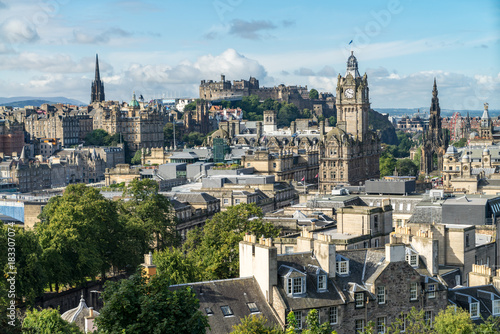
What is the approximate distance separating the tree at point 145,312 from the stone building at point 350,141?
12252cm

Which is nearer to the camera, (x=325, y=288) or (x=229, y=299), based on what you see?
(x=229, y=299)

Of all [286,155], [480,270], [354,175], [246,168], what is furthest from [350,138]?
[480,270]

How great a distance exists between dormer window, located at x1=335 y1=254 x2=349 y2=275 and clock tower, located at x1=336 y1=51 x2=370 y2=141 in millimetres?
127633

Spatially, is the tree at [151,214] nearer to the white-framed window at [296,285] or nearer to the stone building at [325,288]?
the stone building at [325,288]

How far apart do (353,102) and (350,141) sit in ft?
30.4

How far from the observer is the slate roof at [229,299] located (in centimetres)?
3800

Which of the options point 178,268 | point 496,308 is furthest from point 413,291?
point 178,268

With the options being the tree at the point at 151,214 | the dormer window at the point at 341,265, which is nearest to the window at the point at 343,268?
the dormer window at the point at 341,265

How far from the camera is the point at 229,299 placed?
128 feet

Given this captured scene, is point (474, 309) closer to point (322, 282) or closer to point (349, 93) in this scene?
point (322, 282)

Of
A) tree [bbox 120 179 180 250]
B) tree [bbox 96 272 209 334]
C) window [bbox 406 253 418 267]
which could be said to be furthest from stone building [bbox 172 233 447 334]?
tree [bbox 120 179 180 250]

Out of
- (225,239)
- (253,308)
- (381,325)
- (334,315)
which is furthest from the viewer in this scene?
(225,239)

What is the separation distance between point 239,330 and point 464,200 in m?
39.2

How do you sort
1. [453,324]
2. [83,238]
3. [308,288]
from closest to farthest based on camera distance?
1. [453,324]
2. [308,288]
3. [83,238]
